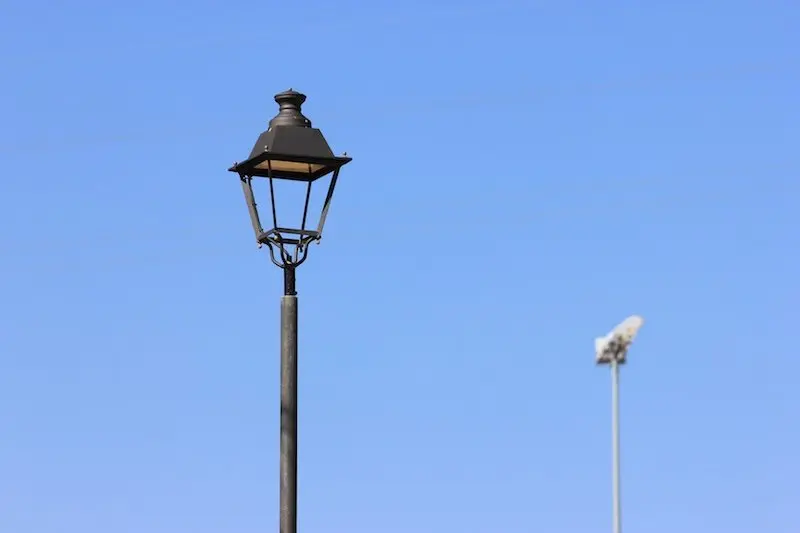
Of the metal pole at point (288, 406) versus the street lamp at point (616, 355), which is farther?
the metal pole at point (288, 406)

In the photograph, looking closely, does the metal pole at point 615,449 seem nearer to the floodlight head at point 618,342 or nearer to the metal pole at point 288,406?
the floodlight head at point 618,342

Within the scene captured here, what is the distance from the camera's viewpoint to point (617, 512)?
13148 mm

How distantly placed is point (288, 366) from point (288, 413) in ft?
1.26

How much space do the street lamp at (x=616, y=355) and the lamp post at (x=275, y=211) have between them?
163 inches

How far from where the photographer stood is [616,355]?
13.2m

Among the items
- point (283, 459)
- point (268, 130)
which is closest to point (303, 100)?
point (268, 130)

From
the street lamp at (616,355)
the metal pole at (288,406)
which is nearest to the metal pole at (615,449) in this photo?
the street lamp at (616,355)

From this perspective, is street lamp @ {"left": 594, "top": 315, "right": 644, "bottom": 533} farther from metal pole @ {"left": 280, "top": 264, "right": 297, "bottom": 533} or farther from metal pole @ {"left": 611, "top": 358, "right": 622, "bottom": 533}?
metal pole @ {"left": 280, "top": 264, "right": 297, "bottom": 533}

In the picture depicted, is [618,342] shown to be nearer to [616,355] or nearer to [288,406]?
[616,355]

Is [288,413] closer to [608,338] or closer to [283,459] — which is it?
[283,459]

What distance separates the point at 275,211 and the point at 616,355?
4.55 m

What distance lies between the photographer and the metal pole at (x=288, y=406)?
1667cm

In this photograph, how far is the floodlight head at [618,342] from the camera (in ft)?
43.3

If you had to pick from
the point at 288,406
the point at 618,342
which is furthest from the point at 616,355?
the point at 288,406
